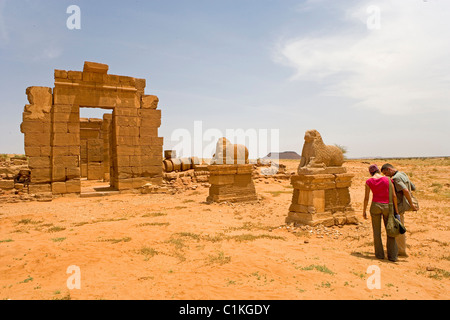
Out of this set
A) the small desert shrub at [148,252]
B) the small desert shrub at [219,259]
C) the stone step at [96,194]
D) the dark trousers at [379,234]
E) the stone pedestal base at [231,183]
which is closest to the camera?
the small desert shrub at [219,259]

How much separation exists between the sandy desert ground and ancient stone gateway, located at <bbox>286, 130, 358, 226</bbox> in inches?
13.0

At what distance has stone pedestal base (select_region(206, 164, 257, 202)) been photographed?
10.5m

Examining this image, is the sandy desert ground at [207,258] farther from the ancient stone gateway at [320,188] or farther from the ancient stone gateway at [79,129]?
the ancient stone gateway at [79,129]

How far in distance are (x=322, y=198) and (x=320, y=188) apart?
0.28m

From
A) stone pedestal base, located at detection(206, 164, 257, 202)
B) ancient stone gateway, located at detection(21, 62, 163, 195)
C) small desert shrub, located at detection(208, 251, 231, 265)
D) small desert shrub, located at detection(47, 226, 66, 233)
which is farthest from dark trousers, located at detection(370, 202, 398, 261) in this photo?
ancient stone gateway, located at detection(21, 62, 163, 195)

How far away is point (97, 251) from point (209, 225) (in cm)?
286

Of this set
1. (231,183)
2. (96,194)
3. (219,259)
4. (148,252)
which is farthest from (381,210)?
(96,194)

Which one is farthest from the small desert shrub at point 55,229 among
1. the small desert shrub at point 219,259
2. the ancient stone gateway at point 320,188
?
the ancient stone gateway at point 320,188

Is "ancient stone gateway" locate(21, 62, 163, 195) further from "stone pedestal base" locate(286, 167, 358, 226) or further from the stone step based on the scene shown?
"stone pedestal base" locate(286, 167, 358, 226)

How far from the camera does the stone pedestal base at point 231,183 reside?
10.5 metres

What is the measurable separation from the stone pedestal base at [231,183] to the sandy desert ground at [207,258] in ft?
5.87

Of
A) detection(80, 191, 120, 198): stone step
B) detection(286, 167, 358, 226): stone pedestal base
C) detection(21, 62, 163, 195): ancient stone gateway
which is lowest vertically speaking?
detection(80, 191, 120, 198): stone step
